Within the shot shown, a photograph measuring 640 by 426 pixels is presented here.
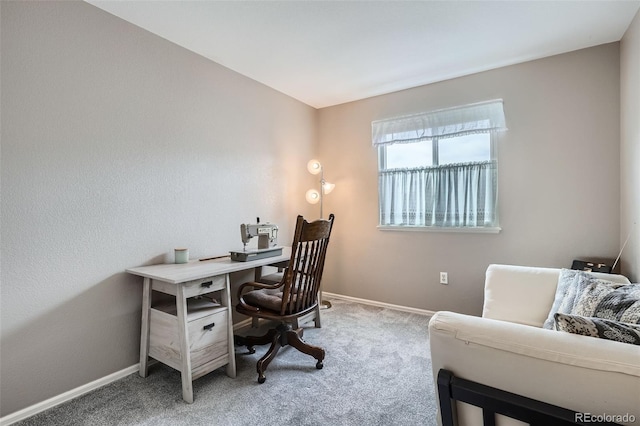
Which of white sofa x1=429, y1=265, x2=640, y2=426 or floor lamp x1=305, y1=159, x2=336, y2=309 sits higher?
floor lamp x1=305, y1=159, x2=336, y2=309

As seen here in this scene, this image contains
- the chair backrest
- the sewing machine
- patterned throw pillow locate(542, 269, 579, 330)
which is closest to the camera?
patterned throw pillow locate(542, 269, 579, 330)

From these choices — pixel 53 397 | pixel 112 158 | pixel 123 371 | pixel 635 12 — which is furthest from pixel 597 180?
pixel 53 397

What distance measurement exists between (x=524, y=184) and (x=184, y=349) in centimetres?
302

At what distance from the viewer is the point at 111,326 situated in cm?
199

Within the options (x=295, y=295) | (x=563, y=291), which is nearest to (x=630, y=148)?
(x=563, y=291)

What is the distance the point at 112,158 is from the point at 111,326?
3.72 ft

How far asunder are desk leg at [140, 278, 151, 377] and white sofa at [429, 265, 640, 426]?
1.83 metres

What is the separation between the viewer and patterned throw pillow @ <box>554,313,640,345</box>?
0.87 meters

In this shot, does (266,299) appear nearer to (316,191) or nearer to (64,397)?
(64,397)

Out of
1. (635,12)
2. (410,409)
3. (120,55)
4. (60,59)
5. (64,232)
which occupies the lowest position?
(410,409)

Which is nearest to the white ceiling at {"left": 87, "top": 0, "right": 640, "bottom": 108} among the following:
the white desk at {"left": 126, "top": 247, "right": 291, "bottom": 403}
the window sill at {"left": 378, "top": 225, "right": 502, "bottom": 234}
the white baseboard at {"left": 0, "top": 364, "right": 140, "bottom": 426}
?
the window sill at {"left": 378, "top": 225, "right": 502, "bottom": 234}

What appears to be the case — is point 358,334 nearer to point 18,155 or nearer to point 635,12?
point 18,155

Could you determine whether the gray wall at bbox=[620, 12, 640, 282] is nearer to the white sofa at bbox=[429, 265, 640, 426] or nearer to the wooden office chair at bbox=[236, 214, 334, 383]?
the white sofa at bbox=[429, 265, 640, 426]

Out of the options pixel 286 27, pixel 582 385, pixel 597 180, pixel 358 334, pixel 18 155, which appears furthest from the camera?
pixel 358 334
